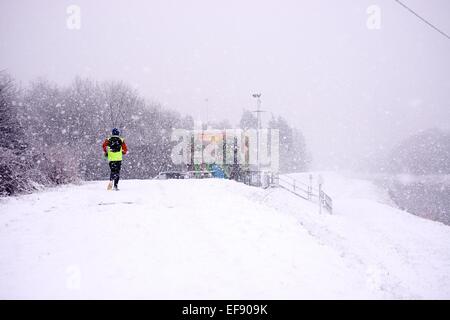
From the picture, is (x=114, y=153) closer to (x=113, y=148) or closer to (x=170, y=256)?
(x=113, y=148)

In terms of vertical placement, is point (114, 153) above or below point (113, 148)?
below

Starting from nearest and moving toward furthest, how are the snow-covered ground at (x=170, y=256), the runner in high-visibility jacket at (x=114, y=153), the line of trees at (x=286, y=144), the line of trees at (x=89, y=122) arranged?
the snow-covered ground at (x=170, y=256)
the runner in high-visibility jacket at (x=114, y=153)
the line of trees at (x=89, y=122)
the line of trees at (x=286, y=144)

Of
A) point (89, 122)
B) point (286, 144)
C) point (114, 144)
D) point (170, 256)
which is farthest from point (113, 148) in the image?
point (286, 144)

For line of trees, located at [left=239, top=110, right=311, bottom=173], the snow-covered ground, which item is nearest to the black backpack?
the snow-covered ground

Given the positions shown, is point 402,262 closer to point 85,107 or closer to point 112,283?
point 112,283

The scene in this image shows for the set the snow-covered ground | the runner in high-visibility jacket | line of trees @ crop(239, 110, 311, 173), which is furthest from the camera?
line of trees @ crop(239, 110, 311, 173)

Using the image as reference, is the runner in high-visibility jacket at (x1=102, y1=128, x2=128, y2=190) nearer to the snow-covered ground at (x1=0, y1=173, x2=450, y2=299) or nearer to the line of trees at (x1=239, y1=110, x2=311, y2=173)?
the snow-covered ground at (x1=0, y1=173, x2=450, y2=299)

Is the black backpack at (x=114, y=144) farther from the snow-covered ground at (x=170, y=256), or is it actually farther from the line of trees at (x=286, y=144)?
the line of trees at (x=286, y=144)

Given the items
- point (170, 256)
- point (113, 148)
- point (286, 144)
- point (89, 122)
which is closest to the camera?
point (170, 256)

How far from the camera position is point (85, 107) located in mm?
46281

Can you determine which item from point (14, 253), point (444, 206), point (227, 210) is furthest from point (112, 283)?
point (444, 206)

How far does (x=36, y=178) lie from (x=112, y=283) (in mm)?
11903

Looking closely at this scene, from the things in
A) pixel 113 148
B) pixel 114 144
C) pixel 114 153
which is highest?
→ pixel 114 144

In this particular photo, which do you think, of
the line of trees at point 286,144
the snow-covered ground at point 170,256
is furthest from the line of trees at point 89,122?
the line of trees at point 286,144
